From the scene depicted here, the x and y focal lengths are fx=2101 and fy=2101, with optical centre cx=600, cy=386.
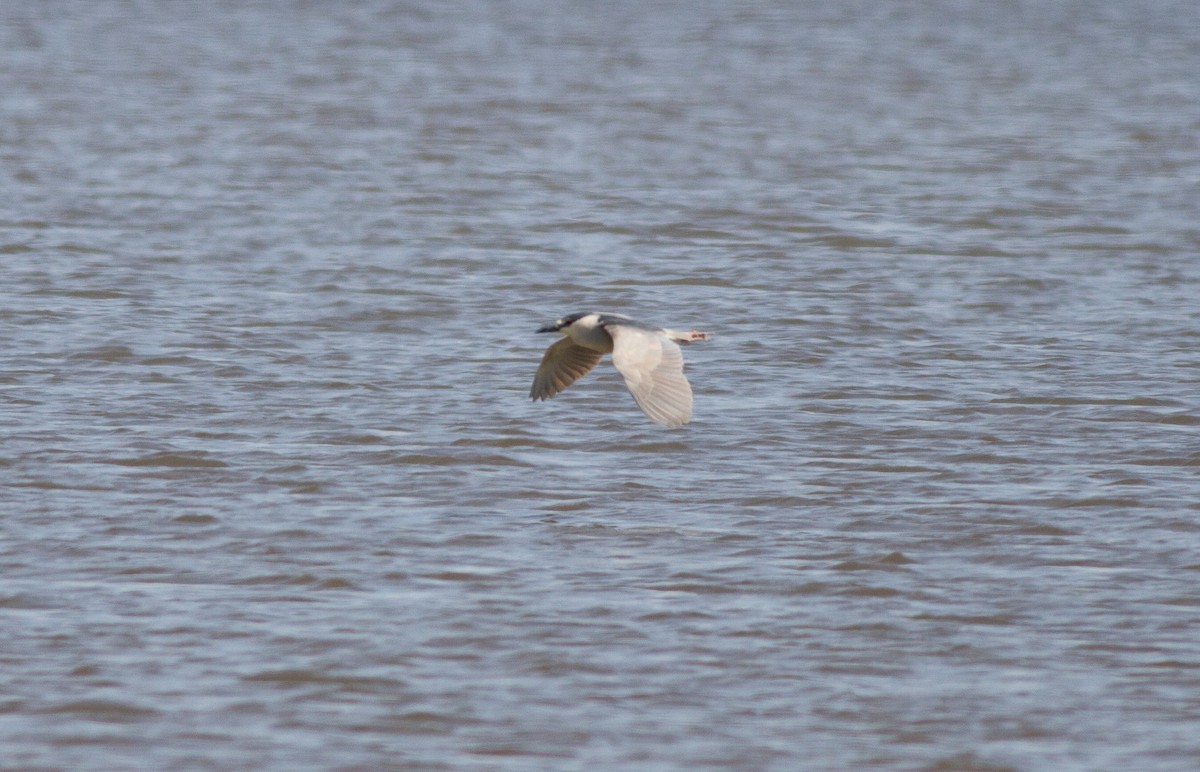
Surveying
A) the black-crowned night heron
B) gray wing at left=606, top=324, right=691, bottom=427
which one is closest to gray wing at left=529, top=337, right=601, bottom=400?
the black-crowned night heron

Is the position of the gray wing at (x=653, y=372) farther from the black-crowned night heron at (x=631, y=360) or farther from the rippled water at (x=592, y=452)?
the rippled water at (x=592, y=452)

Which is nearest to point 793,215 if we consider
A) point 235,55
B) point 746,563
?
point 746,563

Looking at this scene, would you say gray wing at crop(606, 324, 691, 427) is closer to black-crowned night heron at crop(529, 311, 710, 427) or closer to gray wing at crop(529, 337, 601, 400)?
black-crowned night heron at crop(529, 311, 710, 427)

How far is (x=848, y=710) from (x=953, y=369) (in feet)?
15.4

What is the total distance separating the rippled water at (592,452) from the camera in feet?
18.7

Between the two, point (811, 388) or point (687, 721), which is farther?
point (811, 388)

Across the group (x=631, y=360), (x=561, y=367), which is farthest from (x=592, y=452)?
(x=631, y=360)

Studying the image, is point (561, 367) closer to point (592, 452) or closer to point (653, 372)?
point (592, 452)

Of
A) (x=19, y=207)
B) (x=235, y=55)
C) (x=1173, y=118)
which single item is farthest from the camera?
(x=235, y=55)

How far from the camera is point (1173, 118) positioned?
21.0m

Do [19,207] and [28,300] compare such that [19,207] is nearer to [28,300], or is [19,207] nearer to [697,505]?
[28,300]

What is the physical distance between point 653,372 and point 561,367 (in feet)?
3.11

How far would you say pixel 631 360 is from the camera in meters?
7.69

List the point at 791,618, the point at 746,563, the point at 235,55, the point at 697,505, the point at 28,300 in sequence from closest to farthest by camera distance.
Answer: the point at 791,618 → the point at 746,563 → the point at 697,505 → the point at 28,300 → the point at 235,55
